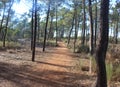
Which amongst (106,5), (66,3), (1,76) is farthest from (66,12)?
(106,5)

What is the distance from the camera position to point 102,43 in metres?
9.48

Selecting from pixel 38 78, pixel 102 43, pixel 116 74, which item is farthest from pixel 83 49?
pixel 102 43

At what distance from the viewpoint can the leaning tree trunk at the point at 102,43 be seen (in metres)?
9.48

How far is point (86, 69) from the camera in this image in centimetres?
1777

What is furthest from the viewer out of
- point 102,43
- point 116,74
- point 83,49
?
point 83,49

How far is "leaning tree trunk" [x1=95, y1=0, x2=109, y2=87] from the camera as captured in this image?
948cm

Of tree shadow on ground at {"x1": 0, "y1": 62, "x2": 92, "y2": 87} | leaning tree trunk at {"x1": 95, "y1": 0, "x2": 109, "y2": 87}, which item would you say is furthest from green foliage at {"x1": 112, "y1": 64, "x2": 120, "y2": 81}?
leaning tree trunk at {"x1": 95, "y1": 0, "x2": 109, "y2": 87}

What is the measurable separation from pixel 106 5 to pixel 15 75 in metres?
7.46

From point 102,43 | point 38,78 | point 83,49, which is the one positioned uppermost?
point 102,43

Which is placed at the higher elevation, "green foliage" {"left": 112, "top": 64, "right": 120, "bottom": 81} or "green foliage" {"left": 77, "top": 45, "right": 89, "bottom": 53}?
"green foliage" {"left": 77, "top": 45, "right": 89, "bottom": 53}

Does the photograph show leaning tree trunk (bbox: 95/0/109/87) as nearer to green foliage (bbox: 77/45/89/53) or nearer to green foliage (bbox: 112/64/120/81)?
green foliage (bbox: 112/64/120/81)

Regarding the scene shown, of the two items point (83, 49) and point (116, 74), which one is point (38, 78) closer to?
point (116, 74)

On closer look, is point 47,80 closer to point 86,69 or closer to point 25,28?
point 86,69

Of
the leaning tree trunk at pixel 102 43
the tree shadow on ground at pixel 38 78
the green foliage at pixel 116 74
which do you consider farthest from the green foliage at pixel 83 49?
the leaning tree trunk at pixel 102 43
